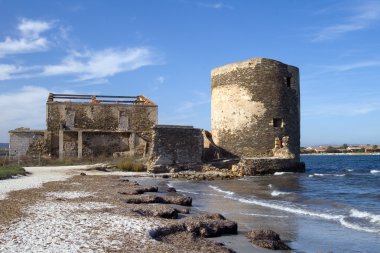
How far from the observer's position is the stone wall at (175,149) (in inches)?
899

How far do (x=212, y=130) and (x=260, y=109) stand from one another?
3.85 meters

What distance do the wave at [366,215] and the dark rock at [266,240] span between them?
3.52m

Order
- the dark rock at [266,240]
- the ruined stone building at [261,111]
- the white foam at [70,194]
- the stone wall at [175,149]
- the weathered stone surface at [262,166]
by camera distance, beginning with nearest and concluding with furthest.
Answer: the dark rock at [266,240] < the white foam at [70,194] < the stone wall at [175,149] < the weathered stone surface at [262,166] < the ruined stone building at [261,111]

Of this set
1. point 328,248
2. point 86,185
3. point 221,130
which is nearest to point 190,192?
point 86,185

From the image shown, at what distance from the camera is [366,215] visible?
10.4 meters

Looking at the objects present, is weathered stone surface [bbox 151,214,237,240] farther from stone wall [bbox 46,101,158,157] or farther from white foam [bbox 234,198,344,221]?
stone wall [bbox 46,101,158,157]

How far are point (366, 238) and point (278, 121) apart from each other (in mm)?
18336

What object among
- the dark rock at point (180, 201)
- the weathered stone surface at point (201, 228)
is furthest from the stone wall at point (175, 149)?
the weathered stone surface at point (201, 228)

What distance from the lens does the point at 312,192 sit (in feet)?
51.5

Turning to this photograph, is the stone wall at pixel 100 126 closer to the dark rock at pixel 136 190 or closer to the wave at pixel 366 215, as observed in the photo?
the dark rock at pixel 136 190

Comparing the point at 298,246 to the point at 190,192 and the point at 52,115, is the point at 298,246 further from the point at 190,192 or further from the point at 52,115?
the point at 52,115

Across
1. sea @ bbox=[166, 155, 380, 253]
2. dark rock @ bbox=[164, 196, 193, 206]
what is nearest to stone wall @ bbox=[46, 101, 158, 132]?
sea @ bbox=[166, 155, 380, 253]

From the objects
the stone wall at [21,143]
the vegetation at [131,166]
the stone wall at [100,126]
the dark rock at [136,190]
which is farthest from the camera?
the stone wall at [100,126]

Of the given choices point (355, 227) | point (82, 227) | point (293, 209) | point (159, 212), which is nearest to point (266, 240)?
point (159, 212)
